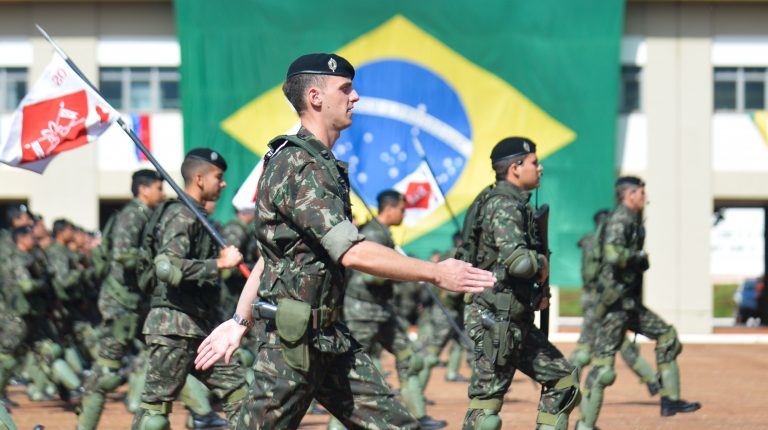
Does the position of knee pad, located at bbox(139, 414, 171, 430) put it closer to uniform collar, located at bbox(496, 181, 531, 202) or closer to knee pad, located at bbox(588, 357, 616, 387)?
uniform collar, located at bbox(496, 181, 531, 202)

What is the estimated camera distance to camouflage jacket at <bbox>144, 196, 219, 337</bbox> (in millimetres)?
8195

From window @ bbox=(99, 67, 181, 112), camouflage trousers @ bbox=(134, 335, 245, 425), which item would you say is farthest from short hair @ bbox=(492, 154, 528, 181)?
window @ bbox=(99, 67, 181, 112)

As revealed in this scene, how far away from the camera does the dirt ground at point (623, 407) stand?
460 inches

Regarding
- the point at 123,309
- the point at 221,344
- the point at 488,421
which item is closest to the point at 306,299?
the point at 221,344

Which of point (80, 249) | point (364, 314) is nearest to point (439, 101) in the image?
point (80, 249)

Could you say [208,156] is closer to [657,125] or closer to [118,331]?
[118,331]

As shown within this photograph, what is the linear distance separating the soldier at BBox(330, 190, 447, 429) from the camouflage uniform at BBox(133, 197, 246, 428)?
3402 mm

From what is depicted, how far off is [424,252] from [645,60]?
665 cm

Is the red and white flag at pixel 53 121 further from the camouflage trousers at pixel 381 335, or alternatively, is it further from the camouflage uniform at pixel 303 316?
the camouflage uniform at pixel 303 316

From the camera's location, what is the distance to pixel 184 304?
834 cm

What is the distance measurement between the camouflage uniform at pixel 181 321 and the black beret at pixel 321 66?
110 inches

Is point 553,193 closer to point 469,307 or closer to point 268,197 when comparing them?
point 469,307

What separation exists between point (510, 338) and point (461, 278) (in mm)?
2974

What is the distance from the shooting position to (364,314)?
12.0m
